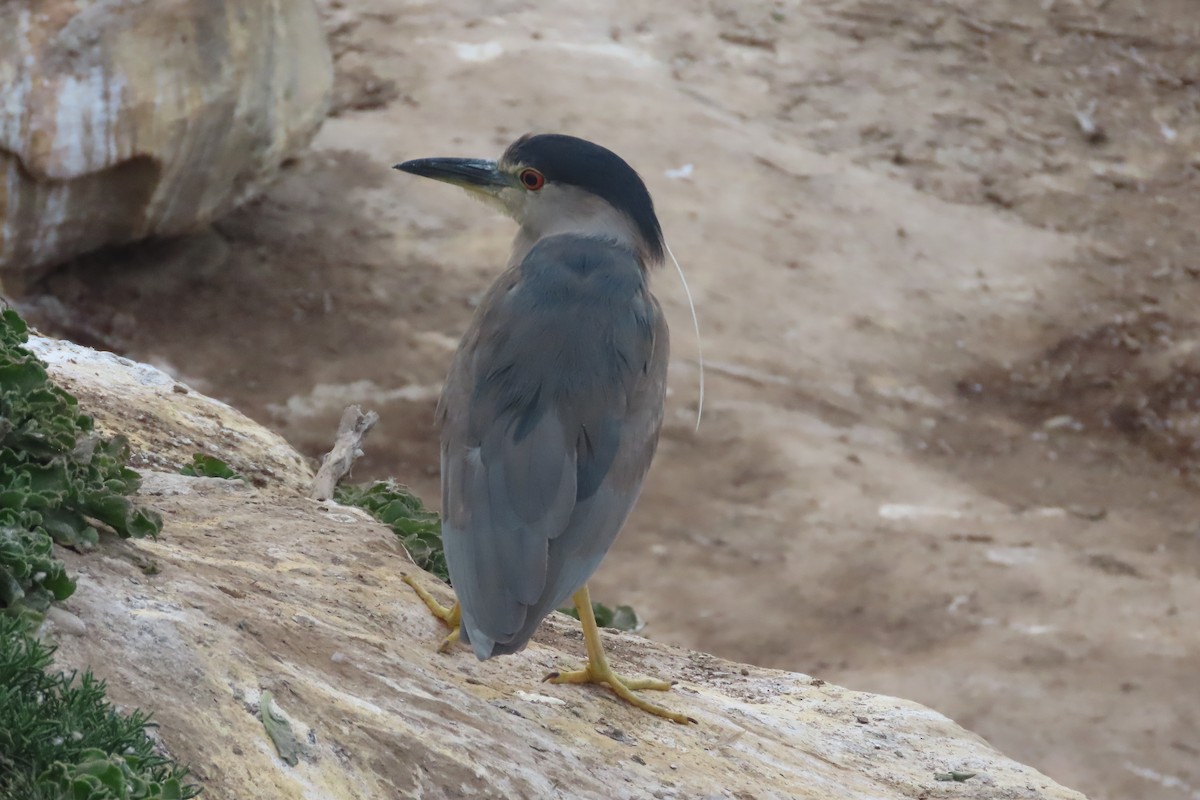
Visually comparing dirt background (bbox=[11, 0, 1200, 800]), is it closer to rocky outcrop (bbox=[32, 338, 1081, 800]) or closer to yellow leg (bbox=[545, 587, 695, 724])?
rocky outcrop (bbox=[32, 338, 1081, 800])

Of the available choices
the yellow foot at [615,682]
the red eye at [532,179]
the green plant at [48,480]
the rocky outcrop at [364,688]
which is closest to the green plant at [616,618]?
the rocky outcrop at [364,688]

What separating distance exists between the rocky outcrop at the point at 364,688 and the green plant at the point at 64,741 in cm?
17

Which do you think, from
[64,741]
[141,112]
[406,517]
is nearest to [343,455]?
[406,517]

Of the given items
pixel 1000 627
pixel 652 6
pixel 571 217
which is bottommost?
pixel 1000 627

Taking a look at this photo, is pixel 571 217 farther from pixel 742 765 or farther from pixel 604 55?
pixel 604 55

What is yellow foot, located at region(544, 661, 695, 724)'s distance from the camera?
3680 mm

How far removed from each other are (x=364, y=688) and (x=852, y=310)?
7.35 metres

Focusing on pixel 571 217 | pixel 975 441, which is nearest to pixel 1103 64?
pixel 975 441

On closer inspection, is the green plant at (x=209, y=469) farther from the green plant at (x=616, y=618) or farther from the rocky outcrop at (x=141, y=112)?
the rocky outcrop at (x=141, y=112)

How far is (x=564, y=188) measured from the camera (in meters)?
4.36

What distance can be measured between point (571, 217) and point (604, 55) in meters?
7.64

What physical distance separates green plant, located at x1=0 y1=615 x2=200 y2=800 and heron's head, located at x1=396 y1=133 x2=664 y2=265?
88.7 inches

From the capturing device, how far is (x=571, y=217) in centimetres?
435

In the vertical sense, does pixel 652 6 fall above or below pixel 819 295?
above
